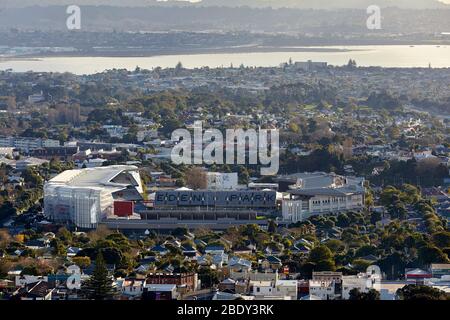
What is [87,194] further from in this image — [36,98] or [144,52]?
[144,52]

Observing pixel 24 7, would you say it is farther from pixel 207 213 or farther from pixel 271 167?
pixel 207 213

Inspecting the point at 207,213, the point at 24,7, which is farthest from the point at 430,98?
the point at 24,7

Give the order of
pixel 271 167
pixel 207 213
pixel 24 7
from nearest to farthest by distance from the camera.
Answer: pixel 207 213
pixel 271 167
pixel 24 7

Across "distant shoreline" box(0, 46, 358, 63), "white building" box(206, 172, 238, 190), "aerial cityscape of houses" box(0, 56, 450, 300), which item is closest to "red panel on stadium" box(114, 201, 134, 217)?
"aerial cityscape of houses" box(0, 56, 450, 300)

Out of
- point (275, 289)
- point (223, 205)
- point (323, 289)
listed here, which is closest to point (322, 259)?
point (323, 289)

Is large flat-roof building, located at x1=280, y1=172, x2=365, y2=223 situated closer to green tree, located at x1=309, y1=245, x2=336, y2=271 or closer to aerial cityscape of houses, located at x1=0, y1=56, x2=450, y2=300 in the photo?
aerial cityscape of houses, located at x1=0, y1=56, x2=450, y2=300

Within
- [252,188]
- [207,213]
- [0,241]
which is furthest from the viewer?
[252,188]
